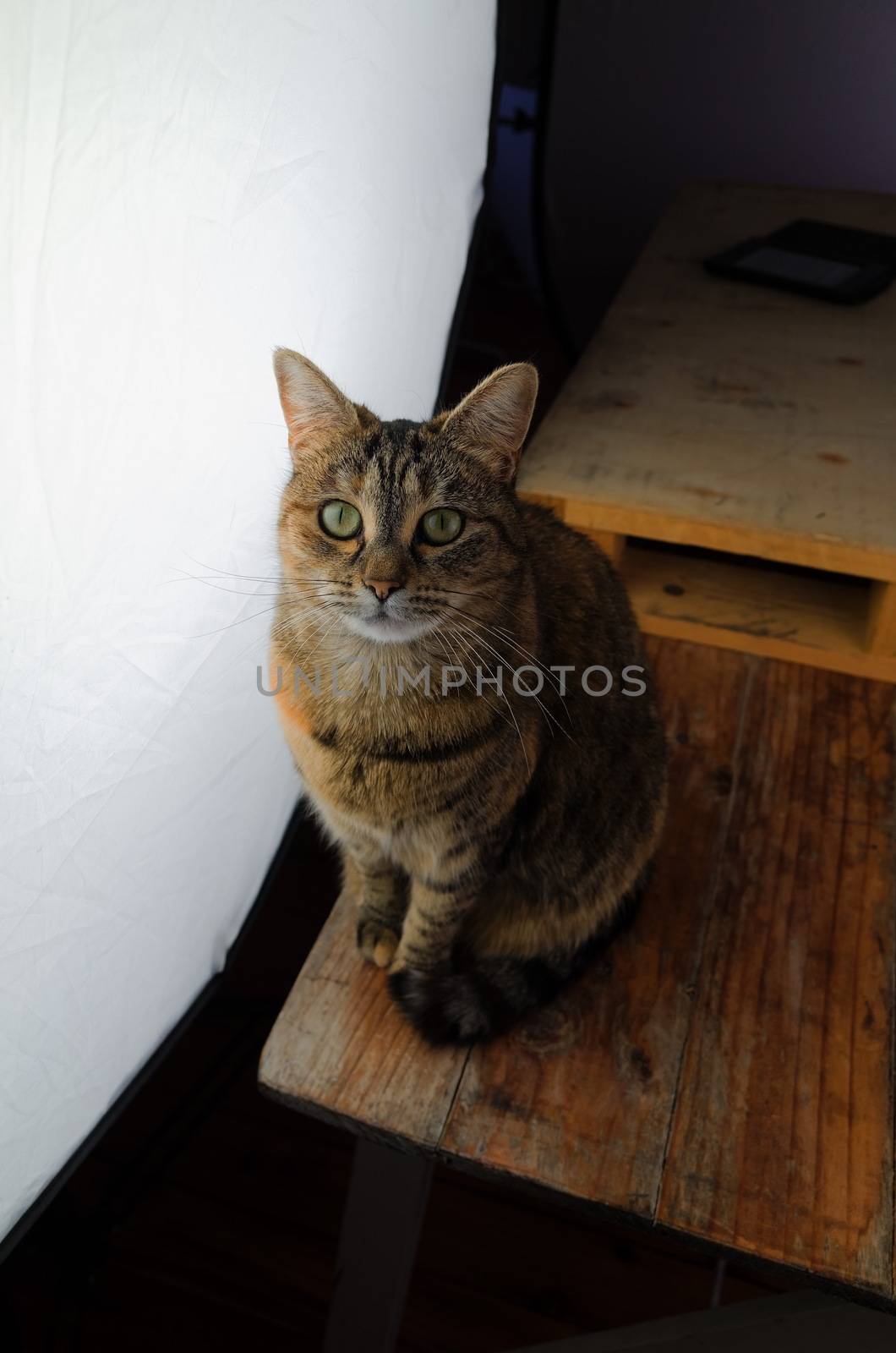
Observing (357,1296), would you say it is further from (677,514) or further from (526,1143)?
(677,514)

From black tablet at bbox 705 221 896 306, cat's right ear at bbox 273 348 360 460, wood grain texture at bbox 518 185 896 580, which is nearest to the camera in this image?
cat's right ear at bbox 273 348 360 460

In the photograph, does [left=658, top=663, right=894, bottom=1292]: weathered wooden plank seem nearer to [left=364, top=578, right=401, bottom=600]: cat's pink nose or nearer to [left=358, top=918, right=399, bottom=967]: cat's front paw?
[left=358, top=918, right=399, bottom=967]: cat's front paw

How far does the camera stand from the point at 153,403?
585 millimetres

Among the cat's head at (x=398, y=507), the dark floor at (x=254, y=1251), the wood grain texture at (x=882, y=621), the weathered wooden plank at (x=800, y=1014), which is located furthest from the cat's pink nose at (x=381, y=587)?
the wood grain texture at (x=882, y=621)

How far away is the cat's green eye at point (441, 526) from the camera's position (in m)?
0.76

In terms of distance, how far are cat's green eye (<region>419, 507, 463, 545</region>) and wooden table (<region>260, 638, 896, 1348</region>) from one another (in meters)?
0.45

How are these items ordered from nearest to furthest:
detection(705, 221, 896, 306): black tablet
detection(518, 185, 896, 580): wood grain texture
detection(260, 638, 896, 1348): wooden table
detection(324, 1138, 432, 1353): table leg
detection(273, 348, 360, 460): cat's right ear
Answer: detection(273, 348, 360, 460): cat's right ear
detection(260, 638, 896, 1348): wooden table
detection(324, 1138, 432, 1353): table leg
detection(518, 185, 896, 580): wood grain texture
detection(705, 221, 896, 306): black tablet

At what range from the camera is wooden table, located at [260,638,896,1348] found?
796mm

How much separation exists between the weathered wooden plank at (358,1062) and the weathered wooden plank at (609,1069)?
25 mm

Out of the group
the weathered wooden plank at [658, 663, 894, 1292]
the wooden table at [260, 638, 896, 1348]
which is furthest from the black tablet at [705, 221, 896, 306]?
the wooden table at [260, 638, 896, 1348]

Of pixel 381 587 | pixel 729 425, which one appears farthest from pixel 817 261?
pixel 381 587

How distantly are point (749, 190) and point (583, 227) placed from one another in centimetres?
49

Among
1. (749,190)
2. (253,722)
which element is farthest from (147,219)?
(749,190)

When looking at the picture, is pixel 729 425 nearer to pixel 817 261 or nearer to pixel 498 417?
pixel 817 261
